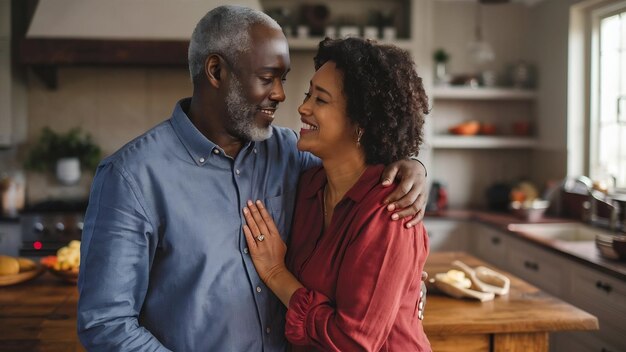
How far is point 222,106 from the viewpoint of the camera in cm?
151

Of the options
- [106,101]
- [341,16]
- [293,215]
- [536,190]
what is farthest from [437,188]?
[293,215]

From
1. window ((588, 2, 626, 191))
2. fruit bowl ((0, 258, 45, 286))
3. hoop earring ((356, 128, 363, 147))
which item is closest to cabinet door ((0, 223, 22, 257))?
fruit bowl ((0, 258, 45, 286))

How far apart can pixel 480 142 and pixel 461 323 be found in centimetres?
330

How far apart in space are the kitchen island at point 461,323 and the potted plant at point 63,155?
2777 millimetres

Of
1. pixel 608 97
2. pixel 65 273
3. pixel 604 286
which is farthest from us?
pixel 608 97

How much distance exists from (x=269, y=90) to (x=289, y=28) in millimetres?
3423

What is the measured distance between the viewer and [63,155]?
4711 mm

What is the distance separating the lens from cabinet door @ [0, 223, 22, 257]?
418cm

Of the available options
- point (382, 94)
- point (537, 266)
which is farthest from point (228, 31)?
point (537, 266)

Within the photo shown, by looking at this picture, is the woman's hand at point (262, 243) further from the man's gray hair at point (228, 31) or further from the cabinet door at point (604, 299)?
the cabinet door at point (604, 299)

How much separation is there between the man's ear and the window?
336 centimetres

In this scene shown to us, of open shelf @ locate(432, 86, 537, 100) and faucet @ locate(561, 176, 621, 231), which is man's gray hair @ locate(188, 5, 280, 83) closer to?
faucet @ locate(561, 176, 621, 231)

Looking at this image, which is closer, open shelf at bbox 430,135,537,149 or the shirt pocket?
the shirt pocket

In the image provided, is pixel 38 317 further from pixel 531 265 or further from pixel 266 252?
pixel 531 265
